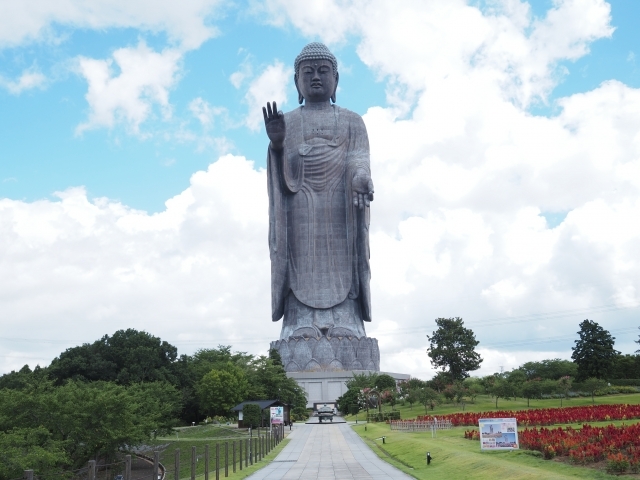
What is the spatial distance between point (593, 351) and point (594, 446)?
38.6 meters

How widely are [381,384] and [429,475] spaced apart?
29658mm

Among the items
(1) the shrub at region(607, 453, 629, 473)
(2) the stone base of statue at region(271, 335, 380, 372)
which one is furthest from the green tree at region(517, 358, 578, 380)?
(1) the shrub at region(607, 453, 629, 473)

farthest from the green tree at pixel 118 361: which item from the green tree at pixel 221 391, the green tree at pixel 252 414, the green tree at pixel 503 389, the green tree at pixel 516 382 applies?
the green tree at pixel 516 382

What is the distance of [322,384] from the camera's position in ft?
160

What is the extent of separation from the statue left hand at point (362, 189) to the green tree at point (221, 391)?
13.9 meters

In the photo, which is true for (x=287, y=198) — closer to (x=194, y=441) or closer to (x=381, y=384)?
(x=381, y=384)

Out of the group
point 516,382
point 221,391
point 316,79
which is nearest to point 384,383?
point 516,382

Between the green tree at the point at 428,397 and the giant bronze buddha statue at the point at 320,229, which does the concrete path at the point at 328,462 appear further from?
the giant bronze buddha statue at the point at 320,229

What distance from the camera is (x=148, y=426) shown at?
2694 centimetres

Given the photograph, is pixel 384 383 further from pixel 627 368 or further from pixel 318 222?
pixel 627 368

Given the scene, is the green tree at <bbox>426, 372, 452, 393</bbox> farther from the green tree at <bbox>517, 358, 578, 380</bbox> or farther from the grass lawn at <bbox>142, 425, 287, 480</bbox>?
the green tree at <bbox>517, 358, 578, 380</bbox>

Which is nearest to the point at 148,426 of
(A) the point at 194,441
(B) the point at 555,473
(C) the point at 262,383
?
(A) the point at 194,441

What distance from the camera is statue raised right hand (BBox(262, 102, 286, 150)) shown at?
38.4 m

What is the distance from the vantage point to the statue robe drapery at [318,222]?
50.6 metres
